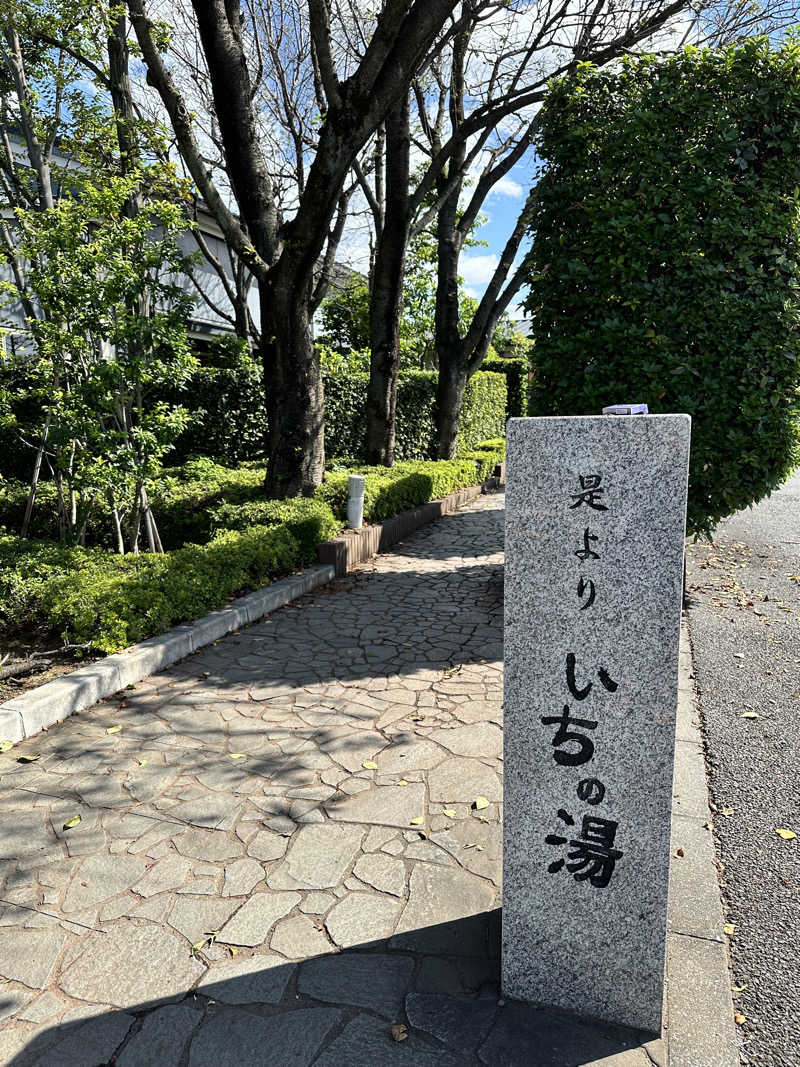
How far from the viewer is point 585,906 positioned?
234 centimetres

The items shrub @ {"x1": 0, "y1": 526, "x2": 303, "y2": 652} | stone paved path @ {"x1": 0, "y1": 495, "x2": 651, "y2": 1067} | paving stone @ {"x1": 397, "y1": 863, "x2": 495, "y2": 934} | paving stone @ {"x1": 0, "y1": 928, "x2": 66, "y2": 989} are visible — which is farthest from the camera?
shrub @ {"x1": 0, "y1": 526, "x2": 303, "y2": 652}

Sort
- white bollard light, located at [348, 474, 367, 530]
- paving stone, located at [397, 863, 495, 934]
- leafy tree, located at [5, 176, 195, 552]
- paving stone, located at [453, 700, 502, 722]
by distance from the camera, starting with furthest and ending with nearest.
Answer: white bollard light, located at [348, 474, 367, 530]
leafy tree, located at [5, 176, 195, 552]
paving stone, located at [453, 700, 502, 722]
paving stone, located at [397, 863, 495, 934]

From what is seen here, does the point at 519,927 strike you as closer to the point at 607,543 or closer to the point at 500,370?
the point at 607,543

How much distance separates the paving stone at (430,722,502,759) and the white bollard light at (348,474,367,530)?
5062mm

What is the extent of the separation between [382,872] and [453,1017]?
31.5 inches

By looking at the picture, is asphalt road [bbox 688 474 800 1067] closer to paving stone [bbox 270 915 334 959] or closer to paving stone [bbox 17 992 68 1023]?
paving stone [bbox 270 915 334 959]

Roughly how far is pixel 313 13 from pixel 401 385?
8758 mm

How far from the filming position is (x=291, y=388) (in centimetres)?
898

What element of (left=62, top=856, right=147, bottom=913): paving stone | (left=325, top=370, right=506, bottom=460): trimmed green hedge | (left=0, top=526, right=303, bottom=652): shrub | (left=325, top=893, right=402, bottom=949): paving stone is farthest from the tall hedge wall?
(left=325, top=893, right=402, bottom=949): paving stone

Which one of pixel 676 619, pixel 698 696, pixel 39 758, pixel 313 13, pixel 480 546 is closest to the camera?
pixel 676 619

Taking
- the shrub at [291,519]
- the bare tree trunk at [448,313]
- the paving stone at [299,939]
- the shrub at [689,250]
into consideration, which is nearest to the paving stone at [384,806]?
the paving stone at [299,939]

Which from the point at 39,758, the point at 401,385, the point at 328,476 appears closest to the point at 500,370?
the point at 401,385

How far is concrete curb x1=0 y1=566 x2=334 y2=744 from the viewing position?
4.36m

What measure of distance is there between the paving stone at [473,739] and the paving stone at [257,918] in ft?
5.05
